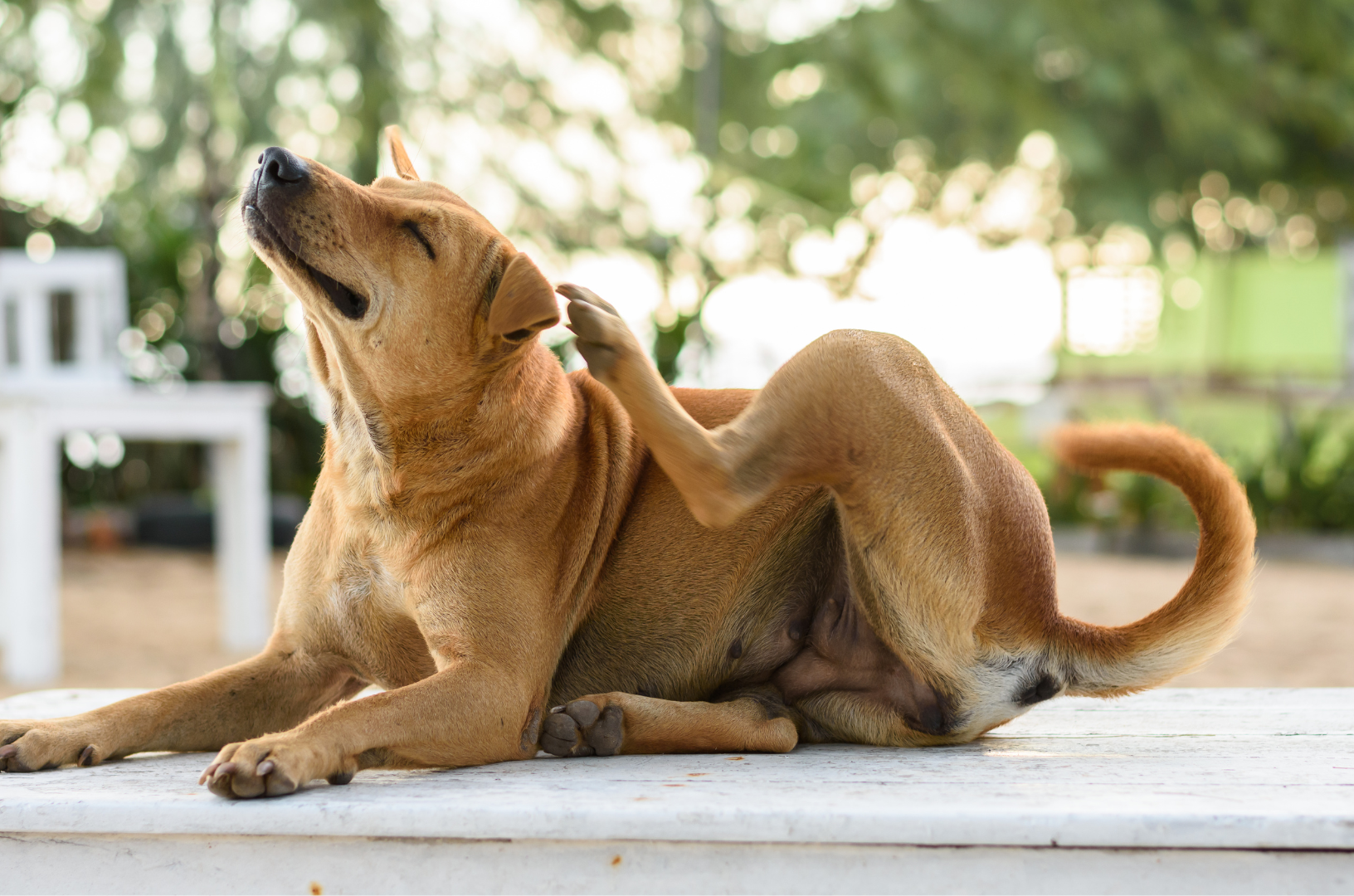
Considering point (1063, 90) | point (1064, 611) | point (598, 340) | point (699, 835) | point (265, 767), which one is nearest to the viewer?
point (699, 835)

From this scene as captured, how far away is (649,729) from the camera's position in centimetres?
205

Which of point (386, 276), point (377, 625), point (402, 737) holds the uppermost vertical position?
point (386, 276)

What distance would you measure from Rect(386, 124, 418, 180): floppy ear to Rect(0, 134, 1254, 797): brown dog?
0.26 meters

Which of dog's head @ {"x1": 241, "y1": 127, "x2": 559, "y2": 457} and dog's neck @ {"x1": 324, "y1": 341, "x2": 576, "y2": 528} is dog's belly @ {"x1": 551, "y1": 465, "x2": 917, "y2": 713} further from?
dog's head @ {"x1": 241, "y1": 127, "x2": 559, "y2": 457}

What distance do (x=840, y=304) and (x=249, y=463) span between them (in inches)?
269

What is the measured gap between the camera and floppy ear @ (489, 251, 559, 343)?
79.0 inches

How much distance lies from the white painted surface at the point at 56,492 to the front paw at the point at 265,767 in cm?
343

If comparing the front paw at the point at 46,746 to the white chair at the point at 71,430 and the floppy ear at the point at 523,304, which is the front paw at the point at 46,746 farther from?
the white chair at the point at 71,430

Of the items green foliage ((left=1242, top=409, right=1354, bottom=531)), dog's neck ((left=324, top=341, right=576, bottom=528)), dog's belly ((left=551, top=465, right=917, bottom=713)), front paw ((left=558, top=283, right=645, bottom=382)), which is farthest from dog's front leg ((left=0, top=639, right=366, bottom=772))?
green foliage ((left=1242, top=409, right=1354, bottom=531))

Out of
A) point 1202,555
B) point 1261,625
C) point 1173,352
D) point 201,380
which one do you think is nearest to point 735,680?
point 1202,555

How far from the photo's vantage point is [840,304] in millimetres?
11195

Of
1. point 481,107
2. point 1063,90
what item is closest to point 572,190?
point 481,107

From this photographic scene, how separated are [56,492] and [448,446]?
3.66m

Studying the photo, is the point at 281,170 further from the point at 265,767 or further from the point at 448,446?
the point at 265,767
